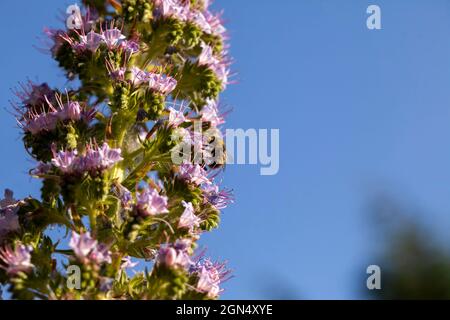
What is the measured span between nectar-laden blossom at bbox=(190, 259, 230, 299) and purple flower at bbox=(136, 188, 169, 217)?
0.85m

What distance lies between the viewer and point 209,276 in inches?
333

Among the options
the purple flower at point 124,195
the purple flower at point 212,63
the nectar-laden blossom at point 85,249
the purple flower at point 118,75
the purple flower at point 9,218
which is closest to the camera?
the nectar-laden blossom at point 85,249

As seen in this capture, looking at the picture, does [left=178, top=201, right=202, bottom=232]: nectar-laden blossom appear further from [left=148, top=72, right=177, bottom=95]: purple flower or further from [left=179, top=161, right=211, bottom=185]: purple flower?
[left=148, top=72, right=177, bottom=95]: purple flower

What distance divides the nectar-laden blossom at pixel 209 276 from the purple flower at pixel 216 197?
83 centimetres

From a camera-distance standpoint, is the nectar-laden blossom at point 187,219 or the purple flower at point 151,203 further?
the nectar-laden blossom at point 187,219

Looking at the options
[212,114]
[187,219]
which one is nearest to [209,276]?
[187,219]

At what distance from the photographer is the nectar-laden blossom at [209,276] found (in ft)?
27.3

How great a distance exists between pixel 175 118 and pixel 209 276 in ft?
6.95

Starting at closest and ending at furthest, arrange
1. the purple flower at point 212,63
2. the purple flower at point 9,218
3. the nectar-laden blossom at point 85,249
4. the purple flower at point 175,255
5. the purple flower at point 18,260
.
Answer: the nectar-laden blossom at point 85,249, the purple flower at point 18,260, the purple flower at point 175,255, the purple flower at point 9,218, the purple flower at point 212,63

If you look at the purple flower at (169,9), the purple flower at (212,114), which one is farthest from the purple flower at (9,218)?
the purple flower at (169,9)

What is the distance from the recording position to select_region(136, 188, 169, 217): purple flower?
809cm

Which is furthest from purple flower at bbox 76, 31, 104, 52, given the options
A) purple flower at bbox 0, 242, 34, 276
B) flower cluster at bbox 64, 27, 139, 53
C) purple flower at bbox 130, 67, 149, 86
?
purple flower at bbox 0, 242, 34, 276

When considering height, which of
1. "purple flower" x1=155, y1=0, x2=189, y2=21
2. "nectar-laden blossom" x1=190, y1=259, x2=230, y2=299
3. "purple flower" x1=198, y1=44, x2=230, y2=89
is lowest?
"nectar-laden blossom" x1=190, y1=259, x2=230, y2=299

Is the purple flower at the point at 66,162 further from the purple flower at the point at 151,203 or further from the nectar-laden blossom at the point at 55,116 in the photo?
the purple flower at the point at 151,203
